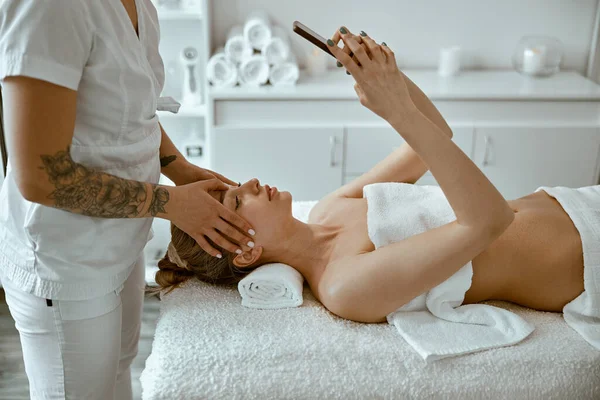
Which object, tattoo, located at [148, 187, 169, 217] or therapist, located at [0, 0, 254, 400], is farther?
tattoo, located at [148, 187, 169, 217]

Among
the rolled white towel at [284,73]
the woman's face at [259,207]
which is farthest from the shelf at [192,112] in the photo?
the woman's face at [259,207]

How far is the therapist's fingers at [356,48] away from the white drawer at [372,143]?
1622 mm

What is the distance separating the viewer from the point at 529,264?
63.6 inches

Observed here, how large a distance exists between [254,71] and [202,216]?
173 centimetres

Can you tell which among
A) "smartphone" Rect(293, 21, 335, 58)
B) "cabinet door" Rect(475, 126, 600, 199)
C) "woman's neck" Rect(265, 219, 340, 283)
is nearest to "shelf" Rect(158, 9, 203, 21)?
"cabinet door" Rect(475, 126, 600, 199)

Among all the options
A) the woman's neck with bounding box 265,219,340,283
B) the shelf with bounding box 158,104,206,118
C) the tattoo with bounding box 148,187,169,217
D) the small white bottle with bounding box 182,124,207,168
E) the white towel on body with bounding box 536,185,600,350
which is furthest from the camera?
the small white bottle with bounding box 182,124,207,168

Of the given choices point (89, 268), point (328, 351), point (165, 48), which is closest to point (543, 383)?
point (328, 351)

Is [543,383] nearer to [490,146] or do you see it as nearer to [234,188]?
[234,188]

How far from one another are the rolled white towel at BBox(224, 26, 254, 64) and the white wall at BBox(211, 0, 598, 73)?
0.30 metres

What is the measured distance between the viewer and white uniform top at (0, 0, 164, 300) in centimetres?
105

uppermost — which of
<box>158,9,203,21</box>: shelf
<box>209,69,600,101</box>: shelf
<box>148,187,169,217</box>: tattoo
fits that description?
<box>158,9,203,21</box>: shelf

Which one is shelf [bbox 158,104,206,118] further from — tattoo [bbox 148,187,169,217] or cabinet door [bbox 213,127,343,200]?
tattoo [bbox 148,187,169,217]

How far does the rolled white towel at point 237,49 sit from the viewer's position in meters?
2.98

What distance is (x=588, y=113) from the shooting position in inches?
118
